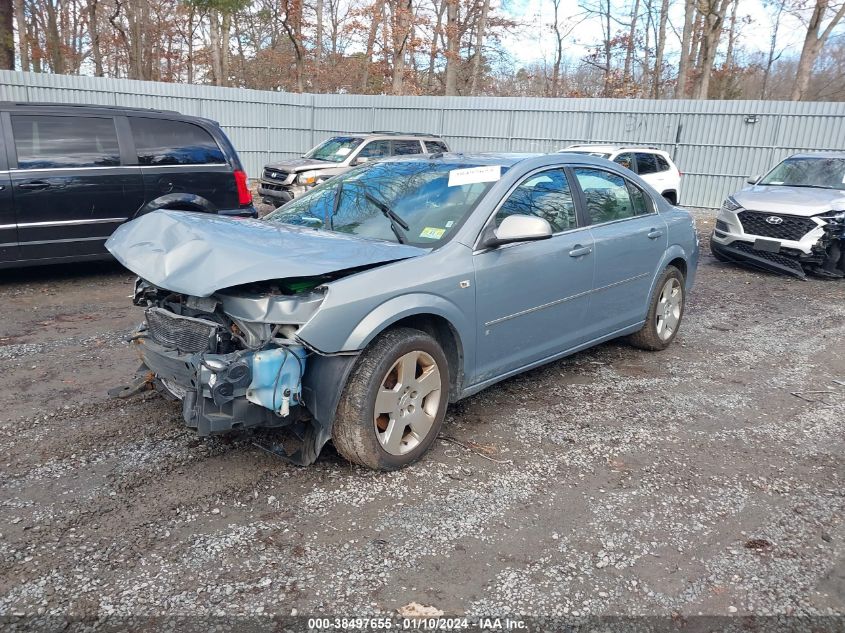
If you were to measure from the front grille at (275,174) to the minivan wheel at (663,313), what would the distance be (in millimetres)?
→ 9006

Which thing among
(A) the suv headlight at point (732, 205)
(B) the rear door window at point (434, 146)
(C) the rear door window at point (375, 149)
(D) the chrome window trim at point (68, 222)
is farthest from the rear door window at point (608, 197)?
(B) the rear door window at point (434, 146)

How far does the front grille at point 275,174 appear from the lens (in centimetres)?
1295

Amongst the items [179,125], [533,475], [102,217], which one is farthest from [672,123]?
[533,475]

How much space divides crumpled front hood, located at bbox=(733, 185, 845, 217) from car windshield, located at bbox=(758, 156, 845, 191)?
227 mm

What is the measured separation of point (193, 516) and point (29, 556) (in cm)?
66

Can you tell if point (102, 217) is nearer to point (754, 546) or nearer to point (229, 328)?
point (229, 328)

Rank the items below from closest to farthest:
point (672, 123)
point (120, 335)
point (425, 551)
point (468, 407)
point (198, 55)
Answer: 1. point (425, 551)
2. point (468, 407)
3. point (120, 335)
4. point (672, 123)
5. point (198, 55)

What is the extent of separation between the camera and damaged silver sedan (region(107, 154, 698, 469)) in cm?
303

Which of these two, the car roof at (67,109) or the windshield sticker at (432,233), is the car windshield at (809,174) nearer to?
the windshield sticker at (432,233)

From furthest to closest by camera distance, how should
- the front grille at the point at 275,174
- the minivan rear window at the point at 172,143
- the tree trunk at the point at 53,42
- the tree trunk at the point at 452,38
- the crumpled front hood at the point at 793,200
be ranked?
the tree trunk at the point at 452,38 < the tree trunk at the point at 53,42 < the front grille at the point at 275,174 < the crumpled front hood at the point at 793,200 < the minivan rear window at the point at 172,143

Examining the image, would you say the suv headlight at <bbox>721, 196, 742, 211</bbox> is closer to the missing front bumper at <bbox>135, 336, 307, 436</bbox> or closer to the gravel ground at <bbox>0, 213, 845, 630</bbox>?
the gravel ground at <bbox>0, 213, 845, 630</bbox>

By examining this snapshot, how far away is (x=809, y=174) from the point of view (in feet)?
34.2

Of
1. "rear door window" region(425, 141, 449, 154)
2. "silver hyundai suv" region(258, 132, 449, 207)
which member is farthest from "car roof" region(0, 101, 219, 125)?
"rear door window" region(425, 141, 449, 154)

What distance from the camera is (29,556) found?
266cm
